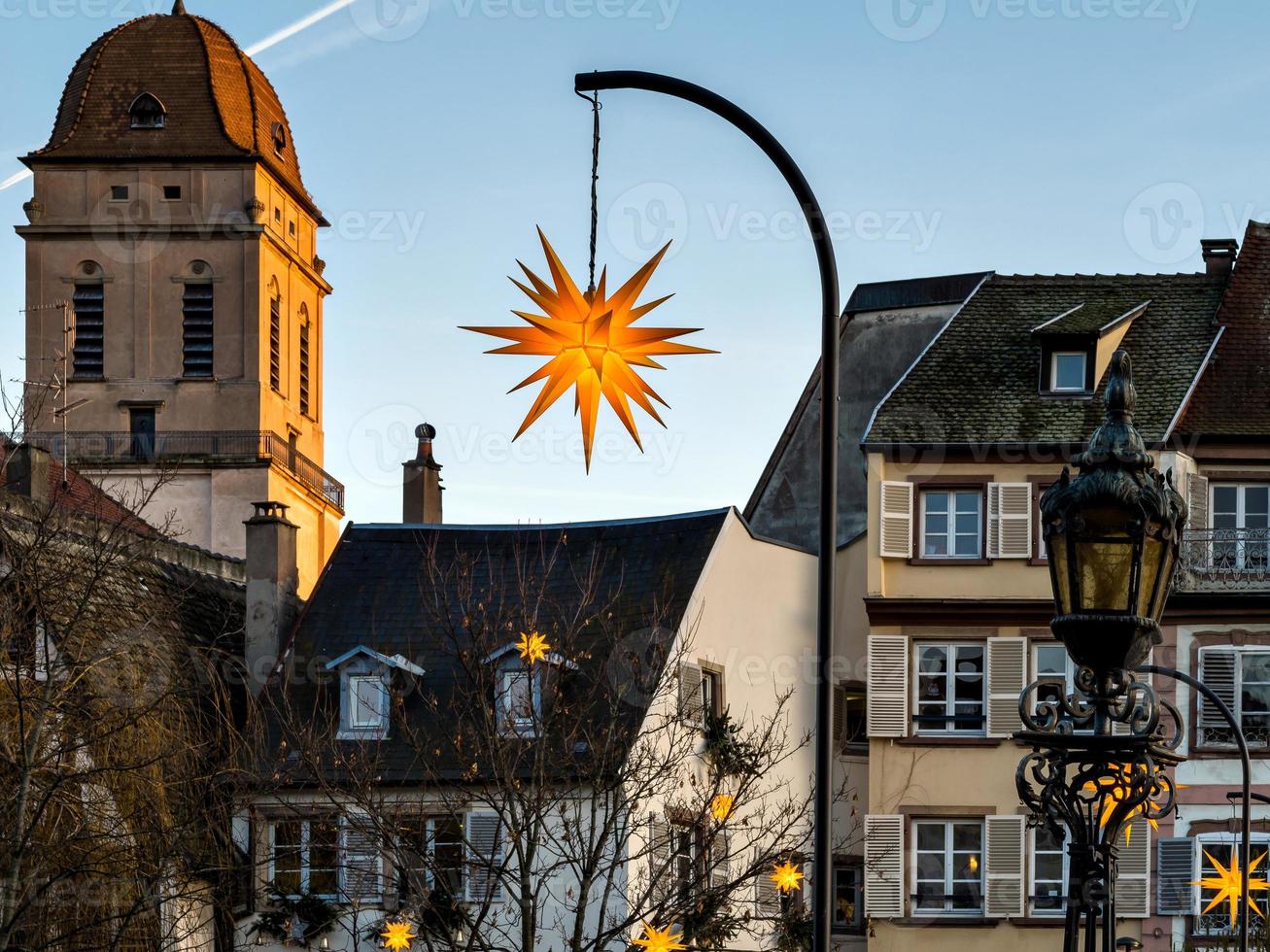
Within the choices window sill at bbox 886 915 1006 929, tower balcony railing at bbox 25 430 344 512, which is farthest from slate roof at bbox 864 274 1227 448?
tower balcony railing at bbox 25 430 344 512

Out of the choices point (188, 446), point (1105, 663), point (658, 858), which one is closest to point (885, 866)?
point (658, 858)

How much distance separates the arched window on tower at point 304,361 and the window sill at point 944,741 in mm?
40160

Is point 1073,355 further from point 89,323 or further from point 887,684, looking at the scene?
point 89,323

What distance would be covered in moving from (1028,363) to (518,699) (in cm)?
1277

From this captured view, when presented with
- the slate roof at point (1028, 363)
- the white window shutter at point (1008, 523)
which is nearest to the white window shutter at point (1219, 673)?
the white window shutter at point (1008, 523)

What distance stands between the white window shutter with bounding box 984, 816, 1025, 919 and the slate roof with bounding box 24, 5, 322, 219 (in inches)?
1566

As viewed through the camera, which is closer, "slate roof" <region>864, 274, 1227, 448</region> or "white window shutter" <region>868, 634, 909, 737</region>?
"white window shutter" <region>868, 634, 909, 737</region>

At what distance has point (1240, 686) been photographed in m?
42.6

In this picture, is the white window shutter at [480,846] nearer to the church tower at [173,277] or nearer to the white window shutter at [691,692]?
the white window shutter at [691,692]

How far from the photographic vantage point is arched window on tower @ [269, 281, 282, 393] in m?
76.8

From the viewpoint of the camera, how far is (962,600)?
43375 millimetres

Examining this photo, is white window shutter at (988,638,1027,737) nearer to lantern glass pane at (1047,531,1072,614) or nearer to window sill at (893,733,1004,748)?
window sill at (893,733,1004,748)

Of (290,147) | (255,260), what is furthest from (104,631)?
(290,147)

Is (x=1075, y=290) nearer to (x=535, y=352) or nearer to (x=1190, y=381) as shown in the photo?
(x=1190, y=381)
